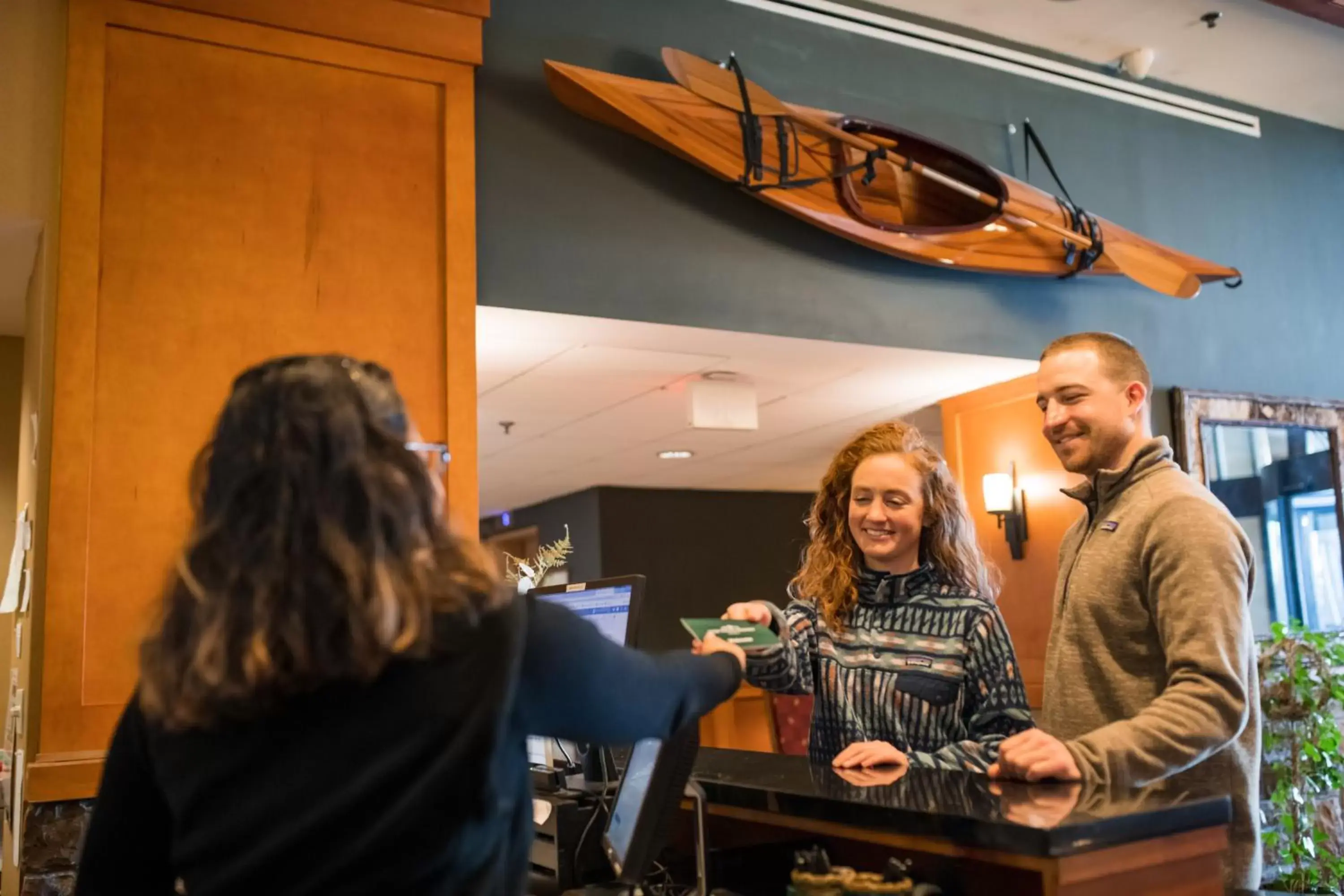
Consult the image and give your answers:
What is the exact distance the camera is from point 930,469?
1.96 meters

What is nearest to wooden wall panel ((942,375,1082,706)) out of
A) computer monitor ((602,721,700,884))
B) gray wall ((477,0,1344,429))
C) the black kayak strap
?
gray wall ((477,0,1344,429))

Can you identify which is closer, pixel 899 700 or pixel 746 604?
pixel 746 604

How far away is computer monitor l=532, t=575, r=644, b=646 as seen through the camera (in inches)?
64.7

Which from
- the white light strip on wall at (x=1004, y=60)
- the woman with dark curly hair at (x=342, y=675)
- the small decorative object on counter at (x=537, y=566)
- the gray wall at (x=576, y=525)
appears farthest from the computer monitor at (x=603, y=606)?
the gray wall at (x=576, y=525)

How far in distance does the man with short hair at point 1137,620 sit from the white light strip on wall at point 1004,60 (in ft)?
7.45

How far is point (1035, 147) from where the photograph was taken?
433cm

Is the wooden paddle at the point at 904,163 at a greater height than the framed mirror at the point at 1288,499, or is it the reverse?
the wooden paddle at the point at 904,163

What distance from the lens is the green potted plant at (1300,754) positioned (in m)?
4.13

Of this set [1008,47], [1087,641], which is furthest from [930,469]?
[1008,47]

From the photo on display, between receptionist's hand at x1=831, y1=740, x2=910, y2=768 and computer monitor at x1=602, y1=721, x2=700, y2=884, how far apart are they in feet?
1.50

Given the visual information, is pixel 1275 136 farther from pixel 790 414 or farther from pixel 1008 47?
pixel 790 414

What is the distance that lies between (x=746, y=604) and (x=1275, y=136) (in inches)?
182

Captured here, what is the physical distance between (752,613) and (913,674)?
1.25 ft

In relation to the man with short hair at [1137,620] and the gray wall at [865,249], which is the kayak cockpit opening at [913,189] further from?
the man with short hair at [1137,620]
